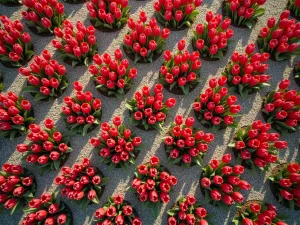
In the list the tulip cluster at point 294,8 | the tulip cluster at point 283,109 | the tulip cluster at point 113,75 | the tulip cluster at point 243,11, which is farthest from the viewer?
the tulip cluster at point 294,8

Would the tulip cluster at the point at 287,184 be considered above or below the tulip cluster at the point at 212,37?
below

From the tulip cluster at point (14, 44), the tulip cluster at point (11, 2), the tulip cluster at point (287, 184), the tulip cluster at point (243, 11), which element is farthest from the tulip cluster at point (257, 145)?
the tulip cluster at point (11, 2)

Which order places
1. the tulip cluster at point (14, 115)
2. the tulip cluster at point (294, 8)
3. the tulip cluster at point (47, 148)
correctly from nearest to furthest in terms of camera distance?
the tulip cluster at point (47, 148), the tulip cluster at point (14, 115), the tulip cluster at point (294, 8)

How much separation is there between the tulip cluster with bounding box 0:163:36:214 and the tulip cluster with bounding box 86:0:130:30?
13.0 feet

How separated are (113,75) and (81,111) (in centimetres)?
107

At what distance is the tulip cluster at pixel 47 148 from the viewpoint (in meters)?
4.91

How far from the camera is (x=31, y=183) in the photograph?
16.5ft

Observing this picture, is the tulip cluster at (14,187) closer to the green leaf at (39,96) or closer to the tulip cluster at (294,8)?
the green leaf at (39,96)

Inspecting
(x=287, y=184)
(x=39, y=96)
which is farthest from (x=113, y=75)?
(x=287, y=184)

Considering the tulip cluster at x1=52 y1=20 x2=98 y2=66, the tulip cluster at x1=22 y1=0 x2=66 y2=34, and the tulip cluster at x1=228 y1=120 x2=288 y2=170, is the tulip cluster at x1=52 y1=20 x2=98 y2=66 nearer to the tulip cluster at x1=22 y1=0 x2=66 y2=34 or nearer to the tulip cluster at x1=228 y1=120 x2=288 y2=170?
the tulip cluster at x1=22 y1=0 x2=66 y2=34

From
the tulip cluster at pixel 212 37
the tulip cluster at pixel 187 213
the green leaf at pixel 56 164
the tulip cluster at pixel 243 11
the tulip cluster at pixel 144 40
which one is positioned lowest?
the green leaf at pixel 56 164

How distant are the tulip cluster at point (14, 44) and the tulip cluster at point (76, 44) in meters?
0.75

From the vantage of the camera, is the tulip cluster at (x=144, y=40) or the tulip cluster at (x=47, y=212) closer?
the tulip cluster at (x=47, y=212)

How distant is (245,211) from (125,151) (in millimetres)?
2880
